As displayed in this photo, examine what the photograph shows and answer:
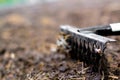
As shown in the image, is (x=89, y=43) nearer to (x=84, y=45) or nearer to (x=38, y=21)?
(x=84, y=45)

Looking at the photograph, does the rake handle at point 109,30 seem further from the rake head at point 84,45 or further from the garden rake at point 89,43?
the rake head at point 84,45

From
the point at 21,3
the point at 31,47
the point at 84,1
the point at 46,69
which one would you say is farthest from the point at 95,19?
the point at 21,3

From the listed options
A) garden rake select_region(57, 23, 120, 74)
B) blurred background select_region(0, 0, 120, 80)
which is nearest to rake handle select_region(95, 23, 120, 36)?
garden rake select_region(57, 23, 120, 74)

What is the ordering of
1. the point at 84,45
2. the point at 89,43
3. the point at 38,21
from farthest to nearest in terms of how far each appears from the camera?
1. the point at 38,21
2. the point at 84,45
3. the point at 89,43

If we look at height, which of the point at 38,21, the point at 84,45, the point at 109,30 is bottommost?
the point at 38,21

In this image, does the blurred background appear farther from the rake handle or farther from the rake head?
the rake handle

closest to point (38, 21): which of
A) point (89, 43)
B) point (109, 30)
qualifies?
point (109, 30)

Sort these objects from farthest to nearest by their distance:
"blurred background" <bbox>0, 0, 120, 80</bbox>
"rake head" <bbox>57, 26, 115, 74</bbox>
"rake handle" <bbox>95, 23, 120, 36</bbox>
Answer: "blurred background" <bbox>0, 0, 120, 80</bbox>
"rake handle" <bbox>95, 23, 120, 36</bbox>
"rake head" <bbox>57, 26, 115, 74</bbox>

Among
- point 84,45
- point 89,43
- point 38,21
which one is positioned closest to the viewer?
point 89,43

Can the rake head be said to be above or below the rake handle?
below

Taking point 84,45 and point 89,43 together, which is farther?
point 84,45

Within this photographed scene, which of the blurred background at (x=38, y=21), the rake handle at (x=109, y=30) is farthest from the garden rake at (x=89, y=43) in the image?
the blurred background at (x=38, y=21)
